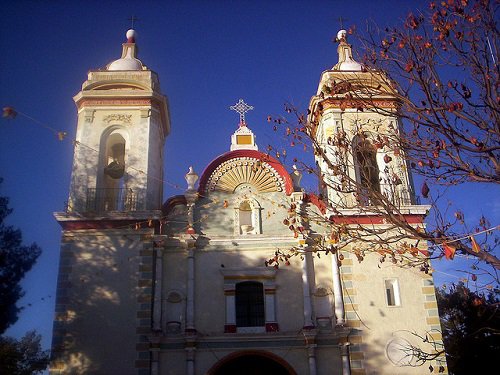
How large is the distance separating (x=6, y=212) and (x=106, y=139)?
3.61 metres

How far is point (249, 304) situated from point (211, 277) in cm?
124

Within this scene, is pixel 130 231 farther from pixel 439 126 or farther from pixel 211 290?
pixel 439 126

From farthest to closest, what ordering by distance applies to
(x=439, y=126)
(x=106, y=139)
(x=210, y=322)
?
1. (x=106, y=139)
2. (x=210, y=322)
3. (x=439, y=126)

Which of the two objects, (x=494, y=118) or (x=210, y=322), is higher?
(x=494, y=118)

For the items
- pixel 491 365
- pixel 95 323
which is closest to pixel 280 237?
pixel 95 323

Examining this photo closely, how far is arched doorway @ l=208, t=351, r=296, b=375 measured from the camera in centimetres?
1525

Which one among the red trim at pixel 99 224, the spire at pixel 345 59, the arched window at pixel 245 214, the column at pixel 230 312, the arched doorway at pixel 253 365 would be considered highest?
the spire at pixel 345 59

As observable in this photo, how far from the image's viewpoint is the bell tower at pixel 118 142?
1703 cm

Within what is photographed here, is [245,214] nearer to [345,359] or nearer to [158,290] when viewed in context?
[158,290]

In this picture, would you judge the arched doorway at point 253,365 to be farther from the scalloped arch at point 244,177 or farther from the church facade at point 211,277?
the scalloped arch at point 244,177

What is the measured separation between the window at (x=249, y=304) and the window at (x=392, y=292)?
328 centimetres

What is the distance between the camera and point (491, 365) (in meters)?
20.9

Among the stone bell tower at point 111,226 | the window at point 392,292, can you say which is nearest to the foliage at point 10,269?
the stone bell tower at point 111,226

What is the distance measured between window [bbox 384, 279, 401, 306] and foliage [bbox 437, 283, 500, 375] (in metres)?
5.65
